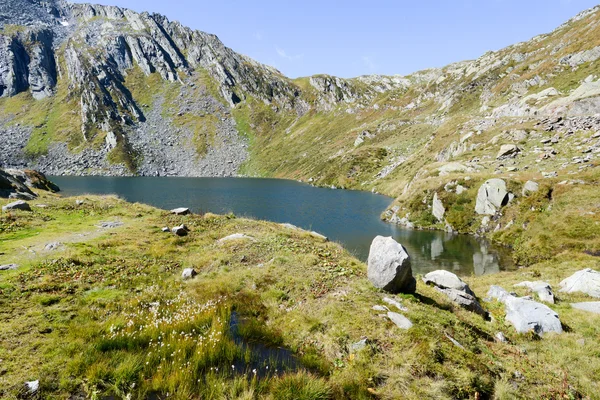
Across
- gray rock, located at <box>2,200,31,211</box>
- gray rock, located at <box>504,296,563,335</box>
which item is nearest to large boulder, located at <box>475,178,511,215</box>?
gray rock, located at <box>504,296,563,335</box>

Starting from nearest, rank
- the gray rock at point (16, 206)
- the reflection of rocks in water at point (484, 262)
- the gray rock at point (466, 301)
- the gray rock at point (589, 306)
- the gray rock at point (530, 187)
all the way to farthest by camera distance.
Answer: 1. the gray rock at point (466, 301)
2. the gray rock at point (589, 306)
3. the gray rock at point (16, 206)
4. the reflection of rocks in water at point (484, 262)
5. the gray rock at point (530, 187)

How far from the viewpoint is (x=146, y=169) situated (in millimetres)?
193250

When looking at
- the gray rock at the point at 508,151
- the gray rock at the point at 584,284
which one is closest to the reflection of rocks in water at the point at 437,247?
the gray rock at the point at 584,284

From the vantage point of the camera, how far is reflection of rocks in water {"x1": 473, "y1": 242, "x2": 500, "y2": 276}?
1311 inches

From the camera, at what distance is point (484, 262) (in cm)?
3634

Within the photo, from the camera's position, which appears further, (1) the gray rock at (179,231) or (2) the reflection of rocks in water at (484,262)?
(2) the reflection of rocks in water at (484,262)

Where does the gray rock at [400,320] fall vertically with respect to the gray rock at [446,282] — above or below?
above

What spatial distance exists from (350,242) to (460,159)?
144ft

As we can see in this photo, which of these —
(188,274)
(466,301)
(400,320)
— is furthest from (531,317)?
(188,274)

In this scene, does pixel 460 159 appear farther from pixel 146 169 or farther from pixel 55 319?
pixel 146 169

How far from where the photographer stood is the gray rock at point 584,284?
18.7 m

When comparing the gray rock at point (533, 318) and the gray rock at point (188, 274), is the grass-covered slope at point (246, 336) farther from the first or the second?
the gray rock at point (533, 318)

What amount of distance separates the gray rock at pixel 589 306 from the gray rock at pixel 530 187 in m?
31.4

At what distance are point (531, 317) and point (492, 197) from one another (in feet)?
130
